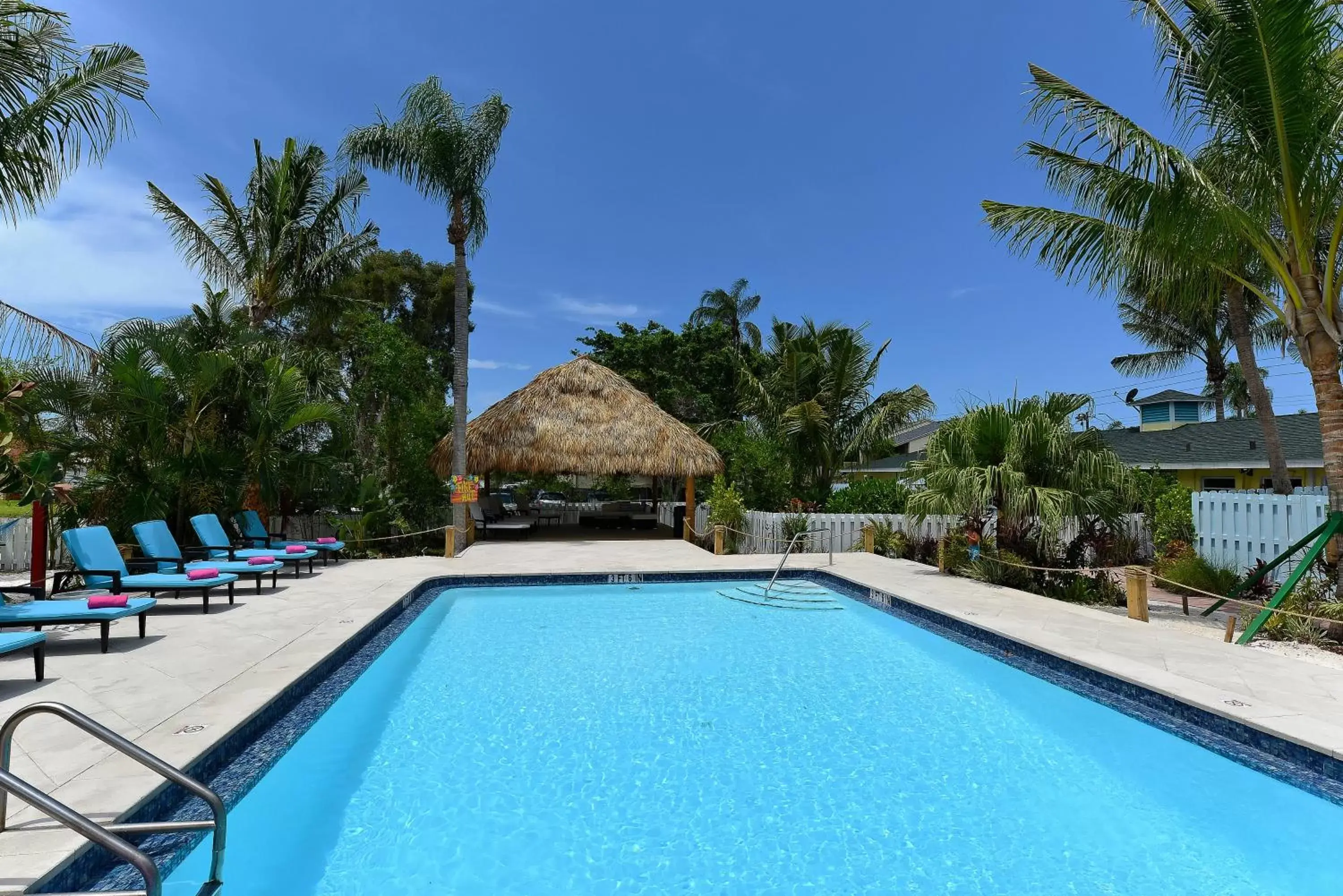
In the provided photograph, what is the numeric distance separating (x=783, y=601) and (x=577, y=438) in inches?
305

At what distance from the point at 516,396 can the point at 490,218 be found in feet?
13.8

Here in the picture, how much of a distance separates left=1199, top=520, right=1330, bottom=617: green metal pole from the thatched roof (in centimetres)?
982

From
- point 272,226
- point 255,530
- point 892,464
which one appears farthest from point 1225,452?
point 272,226

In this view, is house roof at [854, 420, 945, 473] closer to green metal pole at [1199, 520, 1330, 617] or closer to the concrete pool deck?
green metal pole at [1199, 520, 1330, 617]

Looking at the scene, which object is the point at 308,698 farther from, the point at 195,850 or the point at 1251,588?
the point at 1251,588

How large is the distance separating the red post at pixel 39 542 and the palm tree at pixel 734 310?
95.4 ft

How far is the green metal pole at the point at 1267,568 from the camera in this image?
21.1 feet

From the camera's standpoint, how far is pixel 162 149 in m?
10.1

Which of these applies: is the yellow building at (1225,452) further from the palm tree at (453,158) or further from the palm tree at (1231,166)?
the palm tree at (453,158)

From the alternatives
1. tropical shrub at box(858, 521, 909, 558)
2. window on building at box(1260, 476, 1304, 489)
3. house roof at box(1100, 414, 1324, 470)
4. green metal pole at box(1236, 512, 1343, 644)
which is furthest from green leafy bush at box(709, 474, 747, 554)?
window on building at box(1260, 476, 1304, 489)

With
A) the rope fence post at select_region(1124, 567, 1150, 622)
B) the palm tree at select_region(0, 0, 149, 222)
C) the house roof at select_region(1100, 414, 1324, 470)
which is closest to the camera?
the palm tree at select_region(0, 0, 149, 222)

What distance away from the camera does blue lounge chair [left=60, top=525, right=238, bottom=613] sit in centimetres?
635

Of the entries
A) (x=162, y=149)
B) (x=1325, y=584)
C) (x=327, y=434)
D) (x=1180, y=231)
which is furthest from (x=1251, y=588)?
(x=162, y=149)

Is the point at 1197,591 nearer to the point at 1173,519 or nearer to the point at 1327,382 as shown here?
the point at 1327,382
